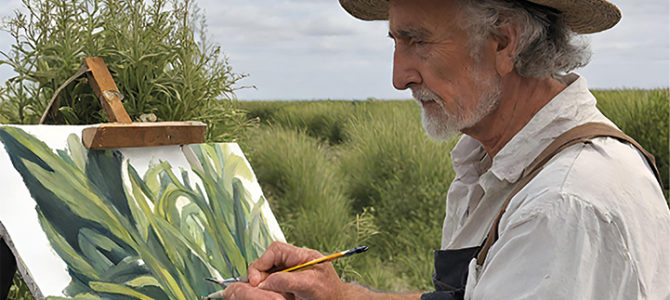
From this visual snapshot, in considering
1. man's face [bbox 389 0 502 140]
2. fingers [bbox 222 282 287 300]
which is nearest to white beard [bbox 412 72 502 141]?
man's face [bbox 389 0 502 140]

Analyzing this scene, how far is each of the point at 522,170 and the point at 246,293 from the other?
82 centimetres

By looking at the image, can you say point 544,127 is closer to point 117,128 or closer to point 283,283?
point 283,283

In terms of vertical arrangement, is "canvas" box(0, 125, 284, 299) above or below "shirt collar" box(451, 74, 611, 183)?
below

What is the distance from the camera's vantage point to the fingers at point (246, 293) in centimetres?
Result: 177

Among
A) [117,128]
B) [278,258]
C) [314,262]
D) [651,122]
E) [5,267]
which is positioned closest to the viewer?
[314,262]

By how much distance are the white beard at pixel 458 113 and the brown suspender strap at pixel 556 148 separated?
0.77 feet

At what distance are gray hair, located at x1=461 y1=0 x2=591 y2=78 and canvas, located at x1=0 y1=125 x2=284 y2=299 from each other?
1.15 metres

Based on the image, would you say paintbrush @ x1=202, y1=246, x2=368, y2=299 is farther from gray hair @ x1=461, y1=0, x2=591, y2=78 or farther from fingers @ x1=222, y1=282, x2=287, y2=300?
gray hair @ x1=461, y1=0, x2=591, y2=78

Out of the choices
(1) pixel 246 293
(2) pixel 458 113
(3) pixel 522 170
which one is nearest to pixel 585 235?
(3) pixel 522 170

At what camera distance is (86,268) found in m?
1.87

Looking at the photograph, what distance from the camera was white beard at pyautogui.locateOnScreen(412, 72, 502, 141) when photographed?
178 centimetres

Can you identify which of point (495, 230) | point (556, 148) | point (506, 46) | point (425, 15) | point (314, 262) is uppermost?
point (425, 15)

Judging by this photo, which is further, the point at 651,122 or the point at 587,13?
the point at 651,122

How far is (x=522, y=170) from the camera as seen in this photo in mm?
1656
